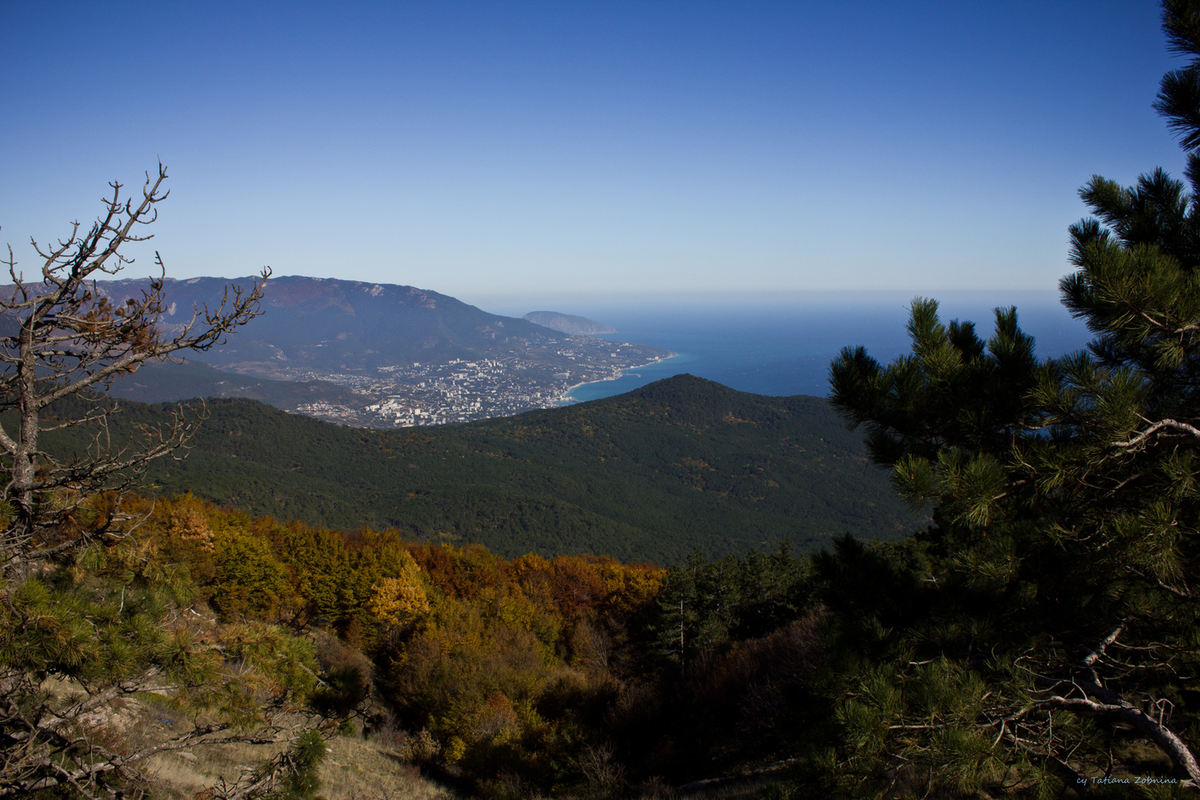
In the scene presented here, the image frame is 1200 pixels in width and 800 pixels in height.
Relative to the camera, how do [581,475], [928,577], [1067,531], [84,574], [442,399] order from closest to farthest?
1. [1067,531]
2. [84,574]
3. [928,577]
4. [581,475]
5. [442,399]

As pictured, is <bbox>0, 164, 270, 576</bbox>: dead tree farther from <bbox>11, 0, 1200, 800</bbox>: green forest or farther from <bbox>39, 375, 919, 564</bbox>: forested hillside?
<bbox>39, 375, 919, 564</bbox>: forested hillside

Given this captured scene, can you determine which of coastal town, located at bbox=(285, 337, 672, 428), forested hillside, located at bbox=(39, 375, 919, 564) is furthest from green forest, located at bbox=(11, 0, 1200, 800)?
coastal town, located at bbox=(285, 337, 672, 428)

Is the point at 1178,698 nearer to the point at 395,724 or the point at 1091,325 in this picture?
the point at 1091,325

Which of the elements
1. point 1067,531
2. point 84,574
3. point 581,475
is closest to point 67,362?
point 84,574

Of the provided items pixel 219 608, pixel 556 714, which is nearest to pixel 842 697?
pixel 556 714

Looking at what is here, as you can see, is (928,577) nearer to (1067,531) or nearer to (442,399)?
(1067,531)

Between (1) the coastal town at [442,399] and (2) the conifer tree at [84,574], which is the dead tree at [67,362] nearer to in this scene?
(2) the conifer tree at [84,574]

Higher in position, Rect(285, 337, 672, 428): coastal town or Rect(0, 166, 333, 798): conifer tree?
Rect(0, 166, 333, 798): conifer tree
